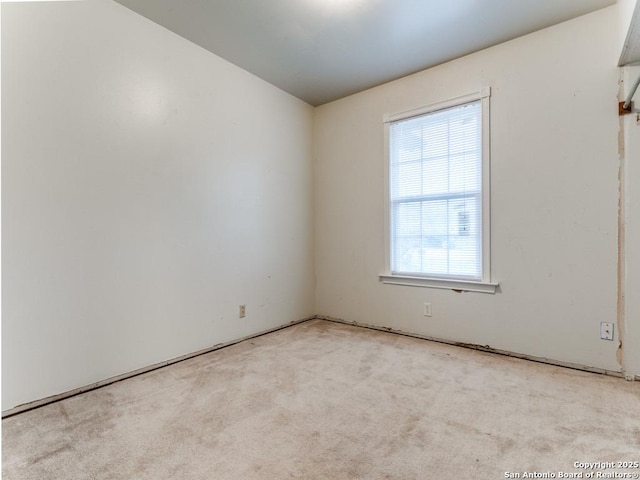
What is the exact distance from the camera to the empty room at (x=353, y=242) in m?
1.58

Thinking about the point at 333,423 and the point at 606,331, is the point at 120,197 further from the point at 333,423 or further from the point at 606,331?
the point at 606,331

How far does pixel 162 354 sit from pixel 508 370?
2.54 metres

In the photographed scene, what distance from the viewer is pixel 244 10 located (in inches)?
87.4

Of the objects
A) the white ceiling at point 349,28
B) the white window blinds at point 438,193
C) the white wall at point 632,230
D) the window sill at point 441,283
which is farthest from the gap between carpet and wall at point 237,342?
the white ceiling at point 349,28

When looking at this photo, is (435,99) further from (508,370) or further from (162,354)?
(162,354)

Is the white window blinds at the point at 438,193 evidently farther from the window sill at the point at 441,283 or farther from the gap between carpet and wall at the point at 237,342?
the gap between carpet and wall at the point at 237,342

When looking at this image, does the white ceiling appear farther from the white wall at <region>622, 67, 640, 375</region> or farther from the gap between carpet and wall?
the gap between carpet and wall

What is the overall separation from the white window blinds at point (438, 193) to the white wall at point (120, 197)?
4.34 ft

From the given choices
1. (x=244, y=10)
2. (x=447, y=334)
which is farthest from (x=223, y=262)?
(x=447, y=334)

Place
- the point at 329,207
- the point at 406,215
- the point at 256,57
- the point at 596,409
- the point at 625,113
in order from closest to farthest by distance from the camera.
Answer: the point at 596,409
the point at 625,113
the point at 256,57
the point at 406,215
the point at 329,207

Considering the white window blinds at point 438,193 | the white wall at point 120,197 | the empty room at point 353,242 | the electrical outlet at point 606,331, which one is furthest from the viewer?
the white window blinds at point 438,193

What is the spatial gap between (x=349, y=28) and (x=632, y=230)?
240cm

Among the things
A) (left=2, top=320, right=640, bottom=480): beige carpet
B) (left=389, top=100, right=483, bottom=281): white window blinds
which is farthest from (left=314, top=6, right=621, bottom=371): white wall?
(left=2, top=320, right=640, bottom=480): beige carpet

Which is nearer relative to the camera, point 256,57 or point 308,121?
point 256,57
